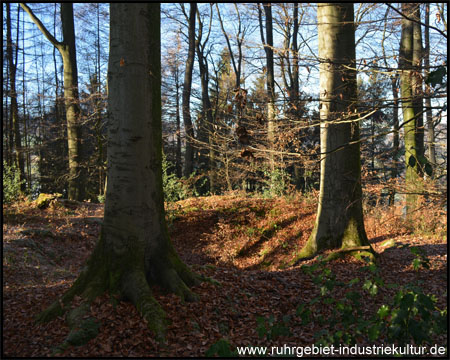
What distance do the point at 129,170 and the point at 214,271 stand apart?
7.57 feet

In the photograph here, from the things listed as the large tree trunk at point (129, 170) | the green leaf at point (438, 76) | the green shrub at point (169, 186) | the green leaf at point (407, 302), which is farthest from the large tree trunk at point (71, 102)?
the green leaf at point (438, 76)

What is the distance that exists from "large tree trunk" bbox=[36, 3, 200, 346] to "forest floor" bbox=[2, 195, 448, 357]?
281mm

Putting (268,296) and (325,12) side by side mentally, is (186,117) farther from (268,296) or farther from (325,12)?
(268,296)

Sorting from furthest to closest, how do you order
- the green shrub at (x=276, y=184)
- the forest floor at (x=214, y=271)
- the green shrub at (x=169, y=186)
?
the green shrub at (x=276, y=184), the green shrub at (x=169, y=186), the forest floor at (x=214, y=271)

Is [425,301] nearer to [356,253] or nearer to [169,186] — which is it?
[356,253]

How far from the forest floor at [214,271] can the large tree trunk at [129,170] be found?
28 cm

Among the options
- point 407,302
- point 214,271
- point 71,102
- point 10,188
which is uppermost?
point 71,102

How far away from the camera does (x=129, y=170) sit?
4.11 meters

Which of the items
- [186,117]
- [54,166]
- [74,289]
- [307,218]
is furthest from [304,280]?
[54,166]

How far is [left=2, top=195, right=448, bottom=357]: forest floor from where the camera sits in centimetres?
359

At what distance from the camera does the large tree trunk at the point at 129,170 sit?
4102 mm

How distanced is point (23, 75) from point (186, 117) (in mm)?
11236

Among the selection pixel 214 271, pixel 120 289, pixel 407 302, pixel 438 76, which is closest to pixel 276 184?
pixel 214 271

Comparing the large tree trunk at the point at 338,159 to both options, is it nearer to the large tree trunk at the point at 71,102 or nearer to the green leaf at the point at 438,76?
the green leaf at the point at 438,76
